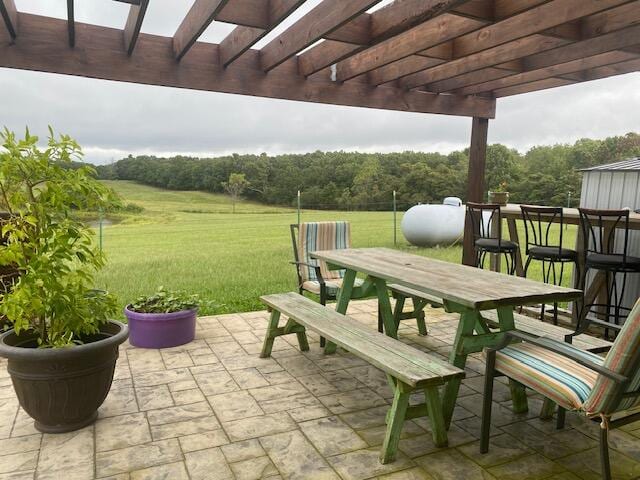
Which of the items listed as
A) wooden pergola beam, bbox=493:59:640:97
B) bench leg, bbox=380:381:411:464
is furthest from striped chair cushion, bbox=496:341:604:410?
wooden pergola beam, bbox=493:59:640:97

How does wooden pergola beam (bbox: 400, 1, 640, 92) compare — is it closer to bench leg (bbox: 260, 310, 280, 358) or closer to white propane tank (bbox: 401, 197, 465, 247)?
bench leg (bbox: 260, 310, 280, 358)

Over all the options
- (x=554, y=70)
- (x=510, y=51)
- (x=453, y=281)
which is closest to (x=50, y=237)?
(x=453, y=281)

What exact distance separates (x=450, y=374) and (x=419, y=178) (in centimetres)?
813

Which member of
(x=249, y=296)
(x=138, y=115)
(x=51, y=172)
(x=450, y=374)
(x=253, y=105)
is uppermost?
(x=253, y=105)

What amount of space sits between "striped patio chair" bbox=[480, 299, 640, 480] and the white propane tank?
22.3ft

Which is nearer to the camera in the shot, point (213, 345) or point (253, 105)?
point (213, 345)

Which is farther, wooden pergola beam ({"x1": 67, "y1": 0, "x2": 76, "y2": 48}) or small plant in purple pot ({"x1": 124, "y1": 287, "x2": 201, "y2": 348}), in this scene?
small plant in purple pot ({"x1": 124, "y1": 287, "x2": 201, "y2": 348})

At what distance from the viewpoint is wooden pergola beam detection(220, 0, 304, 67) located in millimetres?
2727

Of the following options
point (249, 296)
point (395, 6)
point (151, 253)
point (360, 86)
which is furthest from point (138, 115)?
point (395, 6)

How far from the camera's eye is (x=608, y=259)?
12.4 ft

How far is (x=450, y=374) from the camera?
205 centimetres

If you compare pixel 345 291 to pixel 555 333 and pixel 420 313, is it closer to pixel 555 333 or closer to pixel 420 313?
pixel 420 313

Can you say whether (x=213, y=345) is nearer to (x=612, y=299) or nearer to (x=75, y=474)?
(x=75, y=474)

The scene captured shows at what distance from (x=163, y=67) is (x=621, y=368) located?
351cm
